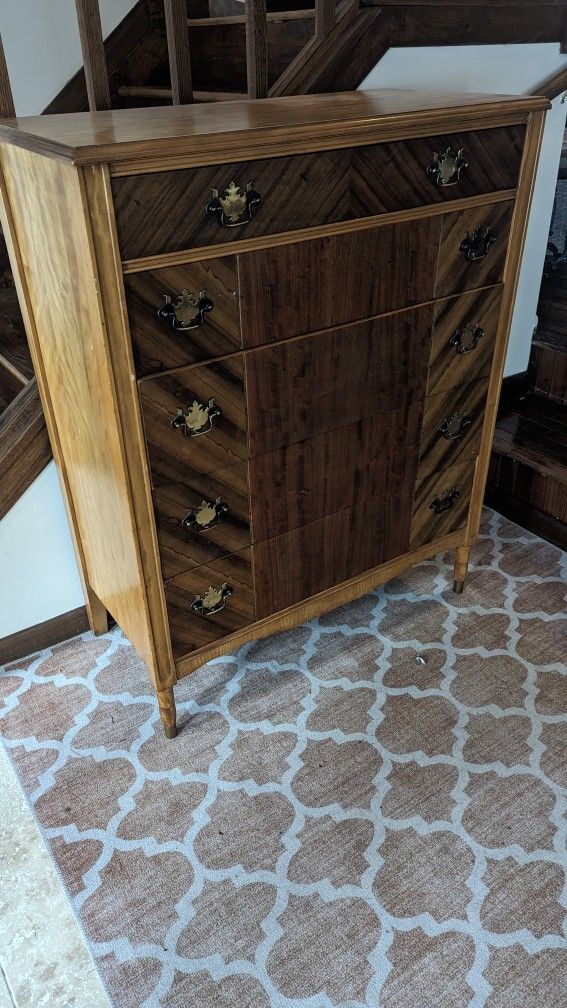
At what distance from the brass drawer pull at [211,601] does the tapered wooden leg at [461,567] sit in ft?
2.48

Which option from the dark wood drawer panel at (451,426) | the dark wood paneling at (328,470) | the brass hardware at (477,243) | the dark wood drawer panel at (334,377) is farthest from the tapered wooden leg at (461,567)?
the brass hardware at (477,243)

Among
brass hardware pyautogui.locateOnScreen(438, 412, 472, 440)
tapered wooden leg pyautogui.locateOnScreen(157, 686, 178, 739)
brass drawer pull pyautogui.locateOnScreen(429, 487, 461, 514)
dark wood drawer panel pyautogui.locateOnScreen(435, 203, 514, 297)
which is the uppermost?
dark wood drawer panel pyautogui.locateOnScreen(435, 203, 514, 297)

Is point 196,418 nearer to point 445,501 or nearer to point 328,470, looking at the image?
point 328,470

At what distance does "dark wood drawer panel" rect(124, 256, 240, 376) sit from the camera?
3.87 ft

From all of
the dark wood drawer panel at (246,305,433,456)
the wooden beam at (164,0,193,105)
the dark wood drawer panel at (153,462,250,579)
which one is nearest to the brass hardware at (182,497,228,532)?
the dark wood drawer panel at (153,462,250,579)

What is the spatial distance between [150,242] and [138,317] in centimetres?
12

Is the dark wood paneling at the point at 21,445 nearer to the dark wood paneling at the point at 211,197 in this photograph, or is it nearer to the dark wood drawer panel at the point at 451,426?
the dark wood paneling at the point at 211,197

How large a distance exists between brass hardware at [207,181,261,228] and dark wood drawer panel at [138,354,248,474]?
0.76 feet

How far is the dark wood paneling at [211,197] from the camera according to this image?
1.11 m

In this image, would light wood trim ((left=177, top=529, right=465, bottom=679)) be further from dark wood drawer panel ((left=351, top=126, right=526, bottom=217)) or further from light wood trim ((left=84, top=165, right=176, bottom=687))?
dark wood drawer panel ((left=351, top=126, right=526, bottom=217))

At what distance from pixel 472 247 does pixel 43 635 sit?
1.43 metres

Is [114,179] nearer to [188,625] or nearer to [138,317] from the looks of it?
[138,317]

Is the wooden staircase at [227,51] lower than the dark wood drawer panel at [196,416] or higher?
higher

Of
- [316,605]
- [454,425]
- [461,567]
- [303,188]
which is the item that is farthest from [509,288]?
[316,605]
